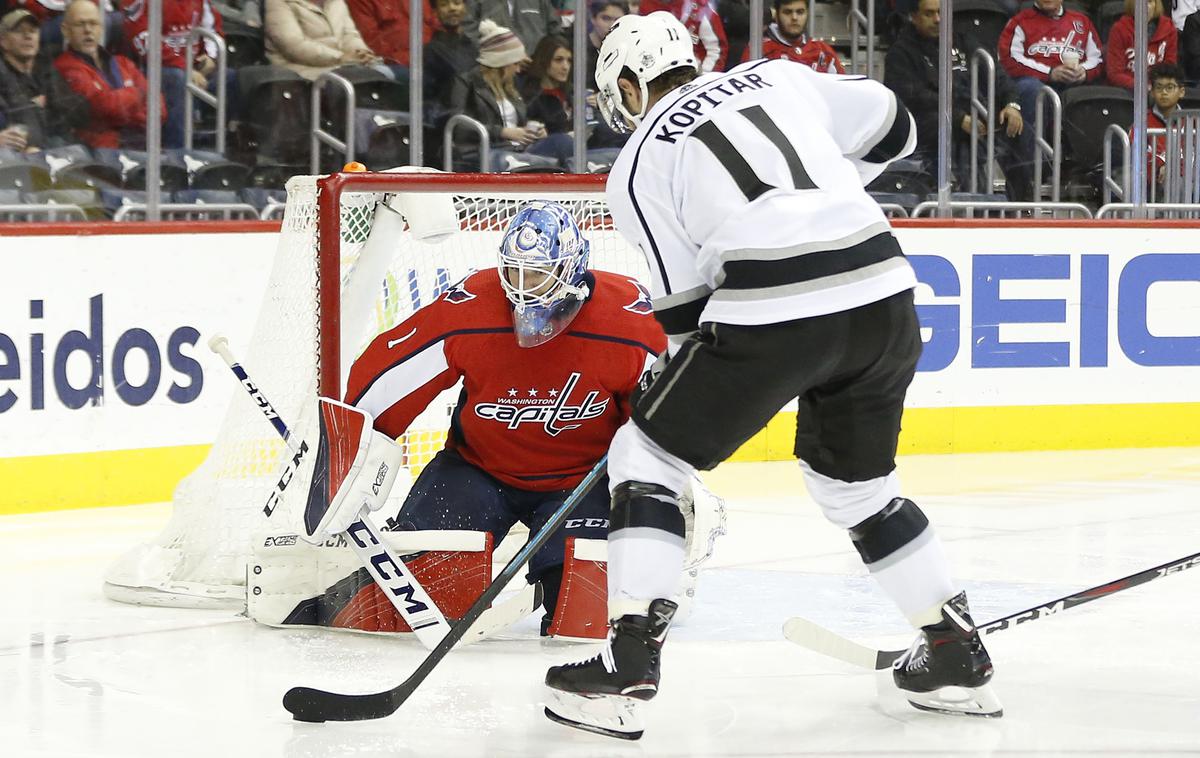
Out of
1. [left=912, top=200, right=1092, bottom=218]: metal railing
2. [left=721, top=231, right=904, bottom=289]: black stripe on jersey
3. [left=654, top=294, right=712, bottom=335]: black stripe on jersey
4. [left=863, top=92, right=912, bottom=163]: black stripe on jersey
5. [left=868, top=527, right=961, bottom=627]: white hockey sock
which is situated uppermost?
[left=912, top=200, right=1092, bottom=218]: metal railing

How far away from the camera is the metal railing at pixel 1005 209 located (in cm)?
659

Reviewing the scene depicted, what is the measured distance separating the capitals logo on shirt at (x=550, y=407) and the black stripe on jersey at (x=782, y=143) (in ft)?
2.91

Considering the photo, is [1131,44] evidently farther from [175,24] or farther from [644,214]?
[644,214]

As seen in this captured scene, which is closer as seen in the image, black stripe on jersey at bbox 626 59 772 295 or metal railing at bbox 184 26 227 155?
black stripe on jersey at bbox 626 59 772 295

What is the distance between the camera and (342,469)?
332 cm

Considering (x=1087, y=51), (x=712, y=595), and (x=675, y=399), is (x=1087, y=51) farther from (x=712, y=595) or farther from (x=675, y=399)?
(x=675, y=399)

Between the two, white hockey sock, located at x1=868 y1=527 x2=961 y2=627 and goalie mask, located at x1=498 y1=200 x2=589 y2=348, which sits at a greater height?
goalie mask, located at x1=498 y1=200 x2=589 y2=348

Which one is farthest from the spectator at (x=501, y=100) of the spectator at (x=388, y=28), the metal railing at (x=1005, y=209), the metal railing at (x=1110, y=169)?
the metal railing at (x=1110, y=169)

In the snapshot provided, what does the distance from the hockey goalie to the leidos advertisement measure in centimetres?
165

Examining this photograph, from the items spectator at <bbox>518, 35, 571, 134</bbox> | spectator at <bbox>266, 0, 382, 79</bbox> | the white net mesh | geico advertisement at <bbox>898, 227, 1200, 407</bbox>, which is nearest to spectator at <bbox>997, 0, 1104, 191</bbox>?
geico advertisement at <bbox>898, 227, 1200, 407</bbox>

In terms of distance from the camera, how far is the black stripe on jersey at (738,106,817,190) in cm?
267

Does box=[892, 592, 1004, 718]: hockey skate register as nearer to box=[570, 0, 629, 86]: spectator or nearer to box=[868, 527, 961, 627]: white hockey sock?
box=[868, 527, 961, 627]: white hockey sock

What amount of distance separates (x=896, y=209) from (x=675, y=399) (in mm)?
4035

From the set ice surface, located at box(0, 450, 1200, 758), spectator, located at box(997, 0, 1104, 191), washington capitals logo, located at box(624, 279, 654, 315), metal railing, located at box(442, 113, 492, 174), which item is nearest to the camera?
ice surface, located at box(0, 450, 1200, 758)
